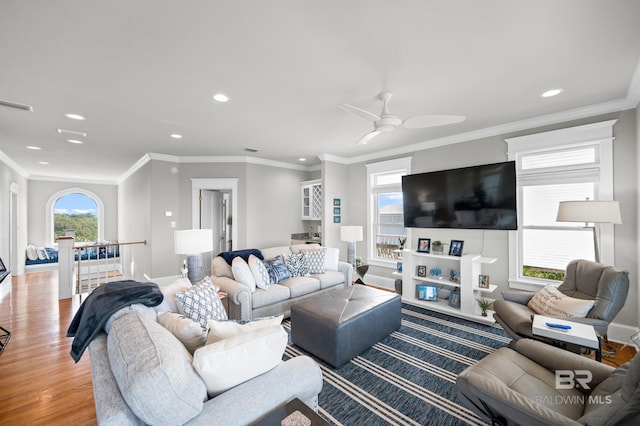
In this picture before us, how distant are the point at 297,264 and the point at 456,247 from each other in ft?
7.97

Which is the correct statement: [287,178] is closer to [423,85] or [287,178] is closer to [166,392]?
[423,85]

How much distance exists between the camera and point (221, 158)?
5.57 meters

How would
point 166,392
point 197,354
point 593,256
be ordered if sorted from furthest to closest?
1. point 593,256
2. point 197,354
3. point 166,392

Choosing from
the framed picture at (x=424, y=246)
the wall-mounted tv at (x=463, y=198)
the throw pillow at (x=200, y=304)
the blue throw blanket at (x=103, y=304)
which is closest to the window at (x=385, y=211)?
the wall-mounted tv at (x=463, y=198)

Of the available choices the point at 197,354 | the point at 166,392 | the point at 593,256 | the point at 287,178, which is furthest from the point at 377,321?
the point at 287,178

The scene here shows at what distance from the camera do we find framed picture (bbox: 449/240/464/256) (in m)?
3.96

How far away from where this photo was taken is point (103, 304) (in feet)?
5.11

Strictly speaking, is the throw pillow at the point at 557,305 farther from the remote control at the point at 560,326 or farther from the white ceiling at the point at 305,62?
the white ceiling at the point at 305,62

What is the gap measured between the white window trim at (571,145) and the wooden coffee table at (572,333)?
1458 mm

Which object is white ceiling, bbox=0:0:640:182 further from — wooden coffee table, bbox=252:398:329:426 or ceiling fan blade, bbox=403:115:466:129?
wooden coffee table, bbox=252:398:329:426

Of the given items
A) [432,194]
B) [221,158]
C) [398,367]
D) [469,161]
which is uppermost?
[221,158]

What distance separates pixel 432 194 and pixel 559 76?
2.15 metres

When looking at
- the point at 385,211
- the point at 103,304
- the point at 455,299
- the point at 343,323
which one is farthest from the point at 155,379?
the point at 385,211

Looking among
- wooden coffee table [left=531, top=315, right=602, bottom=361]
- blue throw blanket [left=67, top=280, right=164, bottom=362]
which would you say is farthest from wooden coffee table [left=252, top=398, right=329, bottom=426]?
wooden coffee table [left=531, top=315, right=602, bottom=361]
